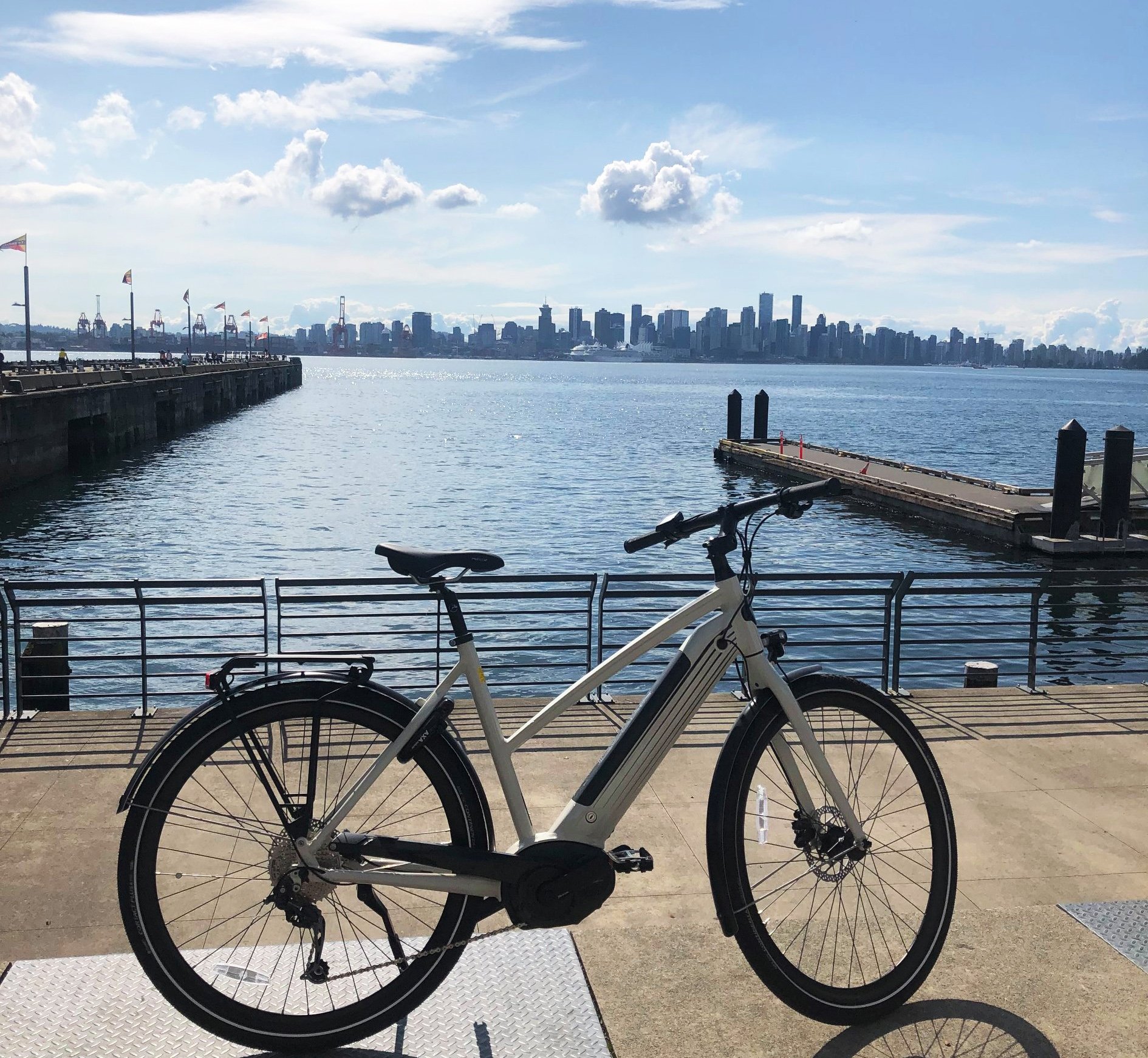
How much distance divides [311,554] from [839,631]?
15.2 metres

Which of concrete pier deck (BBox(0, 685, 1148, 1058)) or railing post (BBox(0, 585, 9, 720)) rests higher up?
railing post (BBox(0, 585, 9, 720))

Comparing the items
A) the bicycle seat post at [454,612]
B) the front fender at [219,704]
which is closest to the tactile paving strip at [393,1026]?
the front fender at [219,704]

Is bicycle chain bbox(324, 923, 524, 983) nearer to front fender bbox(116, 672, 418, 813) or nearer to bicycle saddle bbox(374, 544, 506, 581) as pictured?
front fender bbox(116, 672, 418, 813)

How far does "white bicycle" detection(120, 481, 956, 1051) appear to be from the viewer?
325cm

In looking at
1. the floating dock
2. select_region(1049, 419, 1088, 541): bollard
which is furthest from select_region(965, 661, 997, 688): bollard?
select_region(1049, 419, 1088, 541): bollard

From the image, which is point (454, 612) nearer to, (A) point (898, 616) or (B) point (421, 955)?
(B) point (421, 955)

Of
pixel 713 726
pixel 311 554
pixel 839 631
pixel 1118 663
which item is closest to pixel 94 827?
pixel 713 726

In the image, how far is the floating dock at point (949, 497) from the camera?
1118 inches

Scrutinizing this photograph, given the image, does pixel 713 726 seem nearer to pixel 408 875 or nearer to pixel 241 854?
pixel 241 854

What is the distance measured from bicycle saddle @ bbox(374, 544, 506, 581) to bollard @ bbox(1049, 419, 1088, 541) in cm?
2722

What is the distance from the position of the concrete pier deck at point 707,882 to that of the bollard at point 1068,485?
22041 mm

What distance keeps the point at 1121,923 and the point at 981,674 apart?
18.6 feet

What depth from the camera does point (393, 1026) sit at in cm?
357


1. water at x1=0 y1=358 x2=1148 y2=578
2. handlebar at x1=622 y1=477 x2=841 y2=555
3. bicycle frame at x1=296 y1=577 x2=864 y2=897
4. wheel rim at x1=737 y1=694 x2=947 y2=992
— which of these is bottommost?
water at x1=0 y1=358 x2=1148 y2=578
